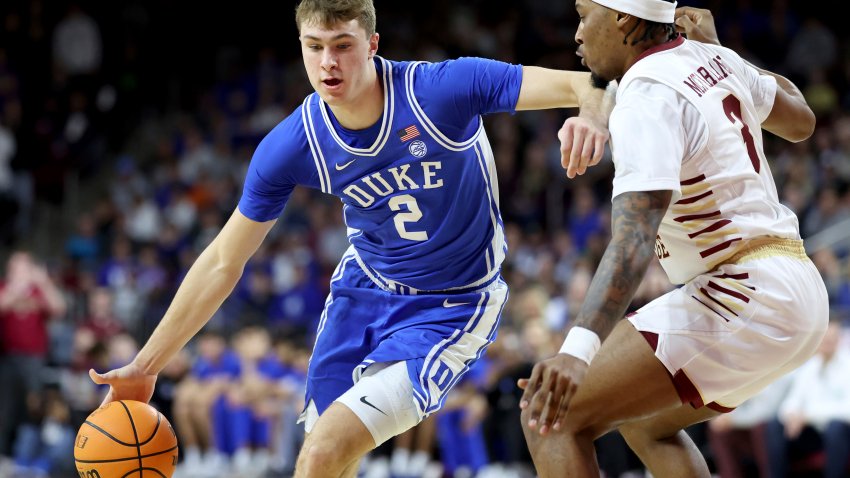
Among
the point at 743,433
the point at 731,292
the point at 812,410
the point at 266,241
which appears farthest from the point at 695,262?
the point at 266,241

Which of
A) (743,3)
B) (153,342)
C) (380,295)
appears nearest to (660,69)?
(380,295)

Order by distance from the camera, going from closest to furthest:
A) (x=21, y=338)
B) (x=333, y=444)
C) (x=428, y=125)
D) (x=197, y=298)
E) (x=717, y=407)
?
(x=717, y=407) → (x=333, y=444) → (x=428, y=125) → (x=197, y=298) → (x=21, y=338)

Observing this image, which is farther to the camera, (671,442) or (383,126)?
(383,126)

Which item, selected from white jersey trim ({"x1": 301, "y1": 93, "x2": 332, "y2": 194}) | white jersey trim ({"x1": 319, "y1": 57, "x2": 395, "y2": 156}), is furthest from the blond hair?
white jersey trim ({"x1": 301, "y1": 93, "x2": 332, "y2": 194})

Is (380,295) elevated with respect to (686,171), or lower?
lower

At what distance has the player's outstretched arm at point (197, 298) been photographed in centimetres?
590

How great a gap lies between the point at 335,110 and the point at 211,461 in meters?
10.1

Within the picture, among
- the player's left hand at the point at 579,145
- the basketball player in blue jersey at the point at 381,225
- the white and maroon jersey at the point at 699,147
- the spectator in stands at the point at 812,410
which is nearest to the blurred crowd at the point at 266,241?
the spectator in stands at the point at 812,410

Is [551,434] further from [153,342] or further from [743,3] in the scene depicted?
[743,3]

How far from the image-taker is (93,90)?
19953 millimetres

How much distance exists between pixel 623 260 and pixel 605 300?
161 mm

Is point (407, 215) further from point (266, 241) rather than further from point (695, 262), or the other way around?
point (266, 241)

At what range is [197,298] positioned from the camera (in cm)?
600

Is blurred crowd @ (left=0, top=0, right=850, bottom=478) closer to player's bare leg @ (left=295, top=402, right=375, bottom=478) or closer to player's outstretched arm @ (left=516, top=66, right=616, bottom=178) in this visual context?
player's outstretched arm @ (left=516, top=66, right=616, bottom=178)
